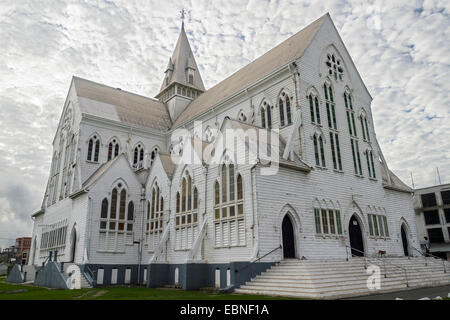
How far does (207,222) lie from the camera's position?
24859mm

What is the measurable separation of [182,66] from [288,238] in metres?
38.5

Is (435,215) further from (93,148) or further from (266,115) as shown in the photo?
(93,148)

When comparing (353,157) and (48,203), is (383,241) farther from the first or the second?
(48,203)

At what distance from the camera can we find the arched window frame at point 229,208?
22625 mm

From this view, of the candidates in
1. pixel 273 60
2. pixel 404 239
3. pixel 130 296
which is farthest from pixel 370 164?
pixel 130 296

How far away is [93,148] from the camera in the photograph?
124ft

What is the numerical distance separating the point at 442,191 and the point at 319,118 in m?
43.8

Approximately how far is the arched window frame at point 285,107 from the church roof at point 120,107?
19891mm

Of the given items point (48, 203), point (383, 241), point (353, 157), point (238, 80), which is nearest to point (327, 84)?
point (353, 157)

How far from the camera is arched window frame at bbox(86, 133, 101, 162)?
3756cm

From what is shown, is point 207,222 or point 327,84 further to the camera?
point 327,84

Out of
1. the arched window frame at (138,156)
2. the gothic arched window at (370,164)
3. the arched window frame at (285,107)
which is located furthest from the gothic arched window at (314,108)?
the arched window frame at (138,156)
